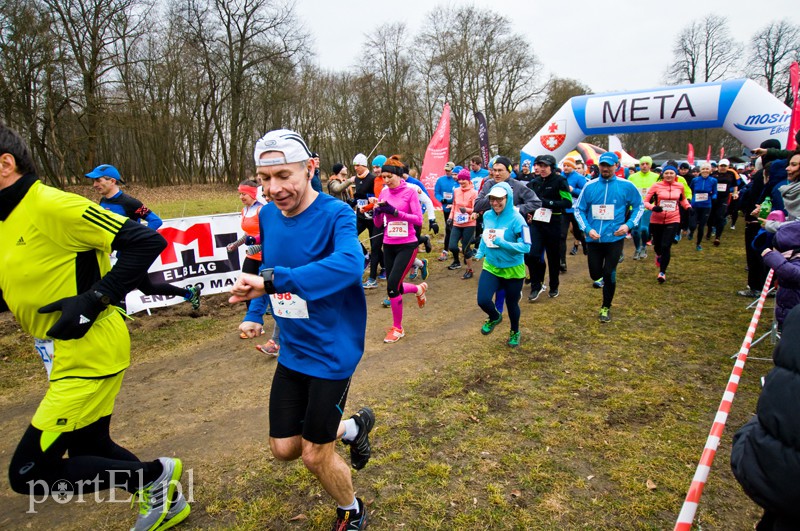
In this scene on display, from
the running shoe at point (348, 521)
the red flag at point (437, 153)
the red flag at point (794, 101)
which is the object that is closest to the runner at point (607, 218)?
the red flag at point (794, 101)

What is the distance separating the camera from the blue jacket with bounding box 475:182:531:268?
195 inches

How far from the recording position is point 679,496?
2.82 metres

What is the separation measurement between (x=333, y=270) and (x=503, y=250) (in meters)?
3.38

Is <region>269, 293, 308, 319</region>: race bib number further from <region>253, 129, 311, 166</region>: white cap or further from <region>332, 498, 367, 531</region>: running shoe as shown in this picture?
<region>332, 498, 367, 531</region>: running shoe

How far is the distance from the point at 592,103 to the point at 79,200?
445 inches

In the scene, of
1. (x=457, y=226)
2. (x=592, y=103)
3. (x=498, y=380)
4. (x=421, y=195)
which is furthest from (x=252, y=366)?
(x=592, y=103)

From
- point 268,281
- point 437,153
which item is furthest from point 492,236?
point 437,153

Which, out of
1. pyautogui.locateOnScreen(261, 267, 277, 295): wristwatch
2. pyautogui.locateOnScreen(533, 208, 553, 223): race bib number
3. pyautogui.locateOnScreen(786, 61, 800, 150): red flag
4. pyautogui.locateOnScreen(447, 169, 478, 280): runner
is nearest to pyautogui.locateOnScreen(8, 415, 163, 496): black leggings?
pyautogui.locateOnScreen(261, 267, 277, 295): wristwatch

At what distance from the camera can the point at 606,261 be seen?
605 cm

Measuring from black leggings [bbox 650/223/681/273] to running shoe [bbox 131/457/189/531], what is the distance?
8.33 metres

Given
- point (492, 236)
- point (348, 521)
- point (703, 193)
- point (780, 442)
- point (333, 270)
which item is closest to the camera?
point (780, 442)

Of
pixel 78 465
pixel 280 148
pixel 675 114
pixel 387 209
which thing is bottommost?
pixel 78 465

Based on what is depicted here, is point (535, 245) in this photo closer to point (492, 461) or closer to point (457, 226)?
point (457, 226)

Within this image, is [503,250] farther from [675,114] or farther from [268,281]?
[675,114]
